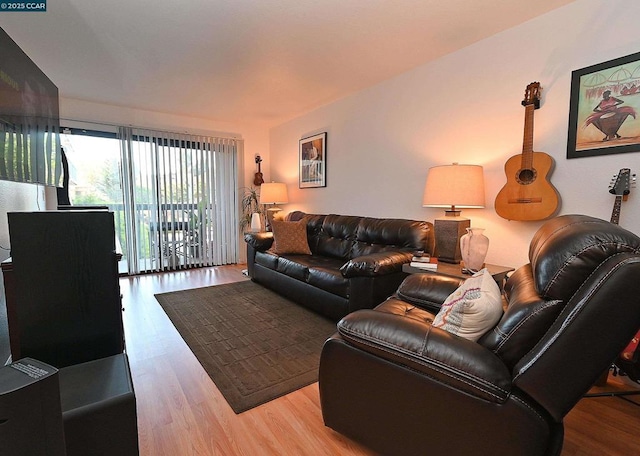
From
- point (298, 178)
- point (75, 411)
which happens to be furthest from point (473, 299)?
point (298, 178)

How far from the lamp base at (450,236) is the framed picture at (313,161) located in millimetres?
2034

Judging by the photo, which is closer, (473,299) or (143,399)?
(473,299)

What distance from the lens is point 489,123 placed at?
2.40 m

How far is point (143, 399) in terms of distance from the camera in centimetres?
164

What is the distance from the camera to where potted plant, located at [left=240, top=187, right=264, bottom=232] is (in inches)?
204

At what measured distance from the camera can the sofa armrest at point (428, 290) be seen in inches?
66.7

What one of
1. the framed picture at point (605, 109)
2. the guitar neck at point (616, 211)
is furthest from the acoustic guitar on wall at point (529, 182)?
the guitar neck at point (616, 211)

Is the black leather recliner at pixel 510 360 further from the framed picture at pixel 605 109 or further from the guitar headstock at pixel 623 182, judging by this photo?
the framed picture at pixel 605 109

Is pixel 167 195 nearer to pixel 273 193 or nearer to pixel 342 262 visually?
pixel 273 193

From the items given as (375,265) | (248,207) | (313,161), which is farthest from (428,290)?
(248,207)

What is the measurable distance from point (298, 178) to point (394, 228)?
2.21 meters

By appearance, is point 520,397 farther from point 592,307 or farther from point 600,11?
point 600,11

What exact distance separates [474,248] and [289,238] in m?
2.04

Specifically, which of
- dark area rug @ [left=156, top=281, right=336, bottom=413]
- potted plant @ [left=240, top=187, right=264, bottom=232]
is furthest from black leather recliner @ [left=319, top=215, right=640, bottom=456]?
potted plant @ [left=240, top=187, right=264, bottom=232]
